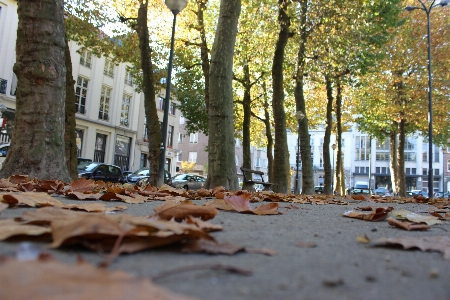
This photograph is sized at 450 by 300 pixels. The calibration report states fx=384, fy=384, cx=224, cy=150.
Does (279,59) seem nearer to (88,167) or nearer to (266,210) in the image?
(88,167)

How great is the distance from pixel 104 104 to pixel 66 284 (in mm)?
32753

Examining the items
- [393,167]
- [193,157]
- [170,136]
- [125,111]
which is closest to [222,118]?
[393,167]

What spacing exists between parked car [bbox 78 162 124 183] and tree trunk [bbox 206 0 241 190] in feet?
36.9

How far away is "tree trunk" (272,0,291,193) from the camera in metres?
12.7

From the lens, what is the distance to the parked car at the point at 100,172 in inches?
687

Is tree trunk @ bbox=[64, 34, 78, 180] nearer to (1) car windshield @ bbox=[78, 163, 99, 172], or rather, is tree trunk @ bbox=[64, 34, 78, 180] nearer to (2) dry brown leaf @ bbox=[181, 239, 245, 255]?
(1) car windshield @ bbox=[78, 163, 99, 172]

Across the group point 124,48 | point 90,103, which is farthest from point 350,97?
point 90,103

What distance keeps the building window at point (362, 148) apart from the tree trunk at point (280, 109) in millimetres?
62080

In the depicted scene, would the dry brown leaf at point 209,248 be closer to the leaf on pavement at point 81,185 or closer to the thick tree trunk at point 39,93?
the leaf on pavement at point 81,185

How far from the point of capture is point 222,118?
7.43 metres

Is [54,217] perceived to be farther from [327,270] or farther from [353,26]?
[353,26]

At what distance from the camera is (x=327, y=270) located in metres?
1.01

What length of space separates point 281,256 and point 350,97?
2852cm

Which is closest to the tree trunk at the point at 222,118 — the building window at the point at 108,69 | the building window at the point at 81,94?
the building window at the point at 81,94
